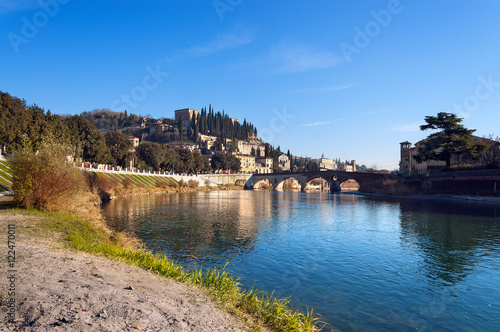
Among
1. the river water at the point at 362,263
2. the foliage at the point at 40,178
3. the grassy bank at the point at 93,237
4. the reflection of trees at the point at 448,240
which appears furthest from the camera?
the foliage at the point at 40,178

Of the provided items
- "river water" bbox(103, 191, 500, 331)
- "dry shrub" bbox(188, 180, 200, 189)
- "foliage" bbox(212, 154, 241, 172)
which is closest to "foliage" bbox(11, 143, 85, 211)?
"river water" bbox(103, 191, 500, 331)

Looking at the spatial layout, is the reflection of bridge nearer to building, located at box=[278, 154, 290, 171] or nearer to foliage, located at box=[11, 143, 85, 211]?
building, located at box=[278, 154, 290, 171]

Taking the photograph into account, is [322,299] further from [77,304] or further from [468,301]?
[77,304]

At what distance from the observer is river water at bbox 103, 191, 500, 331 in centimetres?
961

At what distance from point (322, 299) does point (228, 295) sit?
145 inches

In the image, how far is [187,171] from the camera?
108m

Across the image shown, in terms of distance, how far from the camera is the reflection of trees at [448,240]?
13995 mm

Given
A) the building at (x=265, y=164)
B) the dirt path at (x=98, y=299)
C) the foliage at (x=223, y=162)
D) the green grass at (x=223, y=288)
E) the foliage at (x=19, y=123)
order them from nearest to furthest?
the dirt path at (x=98, y=299) < the green grass at (x=223, y=288) < the foliage at (x=19, y=123) < the foliage at (x=223, y=162) < the building at (x=265, y=164)

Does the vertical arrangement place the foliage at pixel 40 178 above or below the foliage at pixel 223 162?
below

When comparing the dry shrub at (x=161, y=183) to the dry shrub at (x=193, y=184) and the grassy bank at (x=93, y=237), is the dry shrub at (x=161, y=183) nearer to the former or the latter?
the dry shrub at (x=193, y=184)

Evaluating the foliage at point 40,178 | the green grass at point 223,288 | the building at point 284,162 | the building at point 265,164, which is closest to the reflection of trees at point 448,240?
the green grass at point 223,288

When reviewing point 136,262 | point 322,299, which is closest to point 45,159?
point 136,262

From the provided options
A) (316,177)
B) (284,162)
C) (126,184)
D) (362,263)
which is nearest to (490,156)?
(316,177)

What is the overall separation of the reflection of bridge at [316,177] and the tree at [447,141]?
13.2 meters
